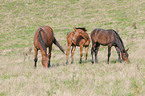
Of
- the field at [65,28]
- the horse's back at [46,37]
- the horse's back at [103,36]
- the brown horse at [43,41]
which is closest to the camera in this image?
the field at [65,28]

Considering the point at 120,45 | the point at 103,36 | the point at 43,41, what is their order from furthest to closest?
the point at 103,36, the point at 120,45, the point at 43,41

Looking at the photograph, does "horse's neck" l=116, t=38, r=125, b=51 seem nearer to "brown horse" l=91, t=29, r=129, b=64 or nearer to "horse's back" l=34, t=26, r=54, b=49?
"brown horse" l=91, t=29, r=129, b=64

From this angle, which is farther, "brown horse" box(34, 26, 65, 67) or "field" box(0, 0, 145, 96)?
"brown horse" box(34, 26, 65, 67)

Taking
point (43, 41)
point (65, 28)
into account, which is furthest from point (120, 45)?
point (65, 28)

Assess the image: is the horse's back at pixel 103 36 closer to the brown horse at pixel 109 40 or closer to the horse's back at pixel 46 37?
the brown horse at pixel 109 40

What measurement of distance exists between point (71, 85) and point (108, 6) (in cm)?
3456

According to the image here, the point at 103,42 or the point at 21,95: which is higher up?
the point at 103,42

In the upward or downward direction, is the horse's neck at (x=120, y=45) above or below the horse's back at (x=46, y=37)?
below

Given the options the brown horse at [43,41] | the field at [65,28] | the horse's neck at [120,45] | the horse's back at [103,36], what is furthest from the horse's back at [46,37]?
the horse's neck at [120,45]

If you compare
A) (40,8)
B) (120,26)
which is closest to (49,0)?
(40,8)

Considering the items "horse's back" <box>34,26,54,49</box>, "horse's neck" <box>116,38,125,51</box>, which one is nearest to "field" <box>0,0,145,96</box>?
"horse's neck" <box>116,38,125,51</box>

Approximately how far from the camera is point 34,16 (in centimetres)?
3566

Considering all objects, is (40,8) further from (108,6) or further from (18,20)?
(108,6)

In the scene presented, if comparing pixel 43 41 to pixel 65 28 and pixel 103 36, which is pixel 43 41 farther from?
pixel 65 28
